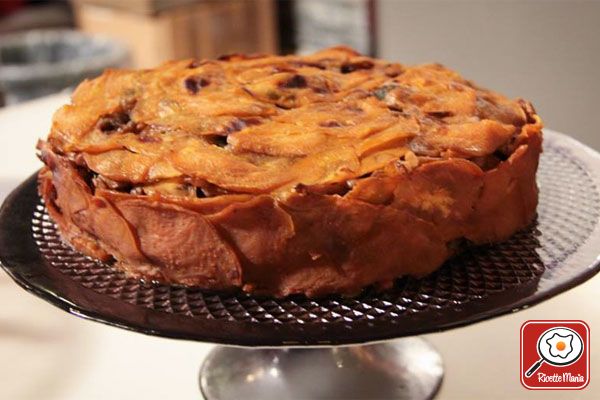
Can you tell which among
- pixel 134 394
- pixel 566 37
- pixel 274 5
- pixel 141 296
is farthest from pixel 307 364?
pixel 274 5

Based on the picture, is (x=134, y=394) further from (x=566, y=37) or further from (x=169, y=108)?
(x=566, y=37)

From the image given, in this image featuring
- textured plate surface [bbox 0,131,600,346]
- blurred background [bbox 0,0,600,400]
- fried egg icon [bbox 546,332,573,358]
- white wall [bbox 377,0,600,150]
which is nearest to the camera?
textured plate surface [bbox 0,131,600,346]

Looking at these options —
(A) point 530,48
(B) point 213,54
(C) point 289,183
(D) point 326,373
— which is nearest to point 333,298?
(C) point 289,183

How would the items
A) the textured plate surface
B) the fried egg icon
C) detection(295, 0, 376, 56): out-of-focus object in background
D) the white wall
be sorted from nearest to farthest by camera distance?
1. the textured plate surface
2. the fried egg icon
3. the white wall
4. detection(295, 0, 376, 56): out-of-focus object in background

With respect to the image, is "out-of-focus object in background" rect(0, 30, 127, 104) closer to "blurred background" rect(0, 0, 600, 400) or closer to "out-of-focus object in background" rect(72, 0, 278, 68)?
"blurred background" rect(0, 0, 600, 400)

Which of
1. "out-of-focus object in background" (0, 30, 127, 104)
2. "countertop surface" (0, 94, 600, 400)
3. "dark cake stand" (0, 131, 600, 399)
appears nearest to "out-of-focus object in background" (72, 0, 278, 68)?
"out-of-focus object in background" (0, 30, 127, 104)

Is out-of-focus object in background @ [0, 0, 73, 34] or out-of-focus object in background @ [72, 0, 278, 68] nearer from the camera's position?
out-of-focus object in background @ [72, 0, 278, 68]

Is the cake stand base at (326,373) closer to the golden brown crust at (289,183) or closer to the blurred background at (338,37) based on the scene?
the golden brown crust at (289,183)
